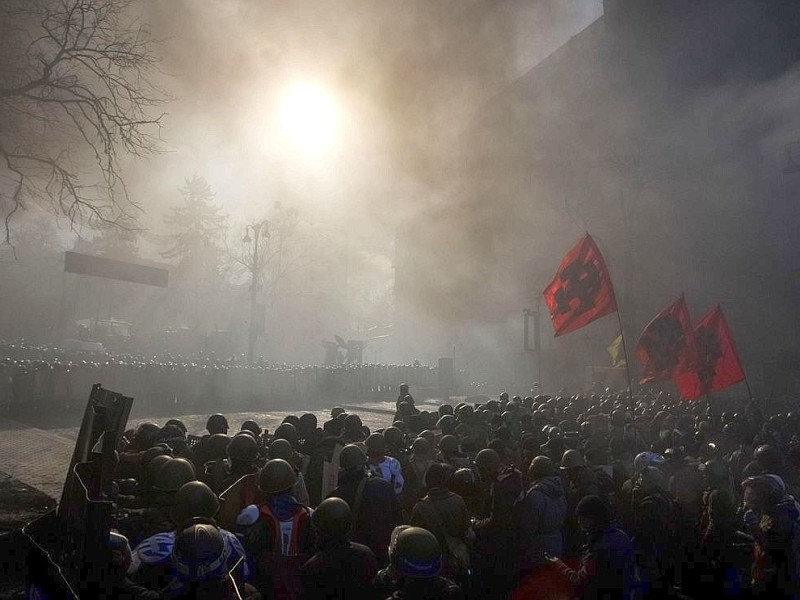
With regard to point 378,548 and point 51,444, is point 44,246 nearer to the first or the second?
point 51,444

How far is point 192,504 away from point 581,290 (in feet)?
22.1

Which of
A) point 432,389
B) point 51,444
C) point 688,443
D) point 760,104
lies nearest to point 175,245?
point 432,389

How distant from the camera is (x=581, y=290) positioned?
8125 millimetres

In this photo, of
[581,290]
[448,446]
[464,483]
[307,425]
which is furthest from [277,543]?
[581,290]

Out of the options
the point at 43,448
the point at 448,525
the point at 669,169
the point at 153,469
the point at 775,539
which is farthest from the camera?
the point at 669,169

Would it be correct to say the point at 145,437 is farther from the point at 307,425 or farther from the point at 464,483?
the point at 464,483

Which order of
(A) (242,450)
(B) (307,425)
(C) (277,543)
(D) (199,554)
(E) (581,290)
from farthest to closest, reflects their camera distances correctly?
1. (E) (581,290)
2. (B) (307,425)
3. (A) (242,450)
4. (C) (277,543)
5. (D) (199,554)

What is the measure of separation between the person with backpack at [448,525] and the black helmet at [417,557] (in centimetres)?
85

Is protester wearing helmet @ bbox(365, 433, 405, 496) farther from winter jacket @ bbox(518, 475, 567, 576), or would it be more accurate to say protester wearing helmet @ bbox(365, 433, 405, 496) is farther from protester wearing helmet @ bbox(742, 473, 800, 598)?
protester wearing helmet @ bbox(742, 473, 800, 598)

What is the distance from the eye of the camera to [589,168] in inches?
1189

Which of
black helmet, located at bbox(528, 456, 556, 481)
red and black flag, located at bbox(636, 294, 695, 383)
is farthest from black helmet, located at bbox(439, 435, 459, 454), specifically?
red and black flag, located at bbox(636, 294, 695, 383)

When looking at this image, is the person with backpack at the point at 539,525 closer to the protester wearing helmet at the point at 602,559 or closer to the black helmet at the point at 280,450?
the protester wearing helmet at the point at 602,559

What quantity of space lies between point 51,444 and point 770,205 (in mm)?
29970

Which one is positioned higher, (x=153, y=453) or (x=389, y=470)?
(x=153, y=453)
